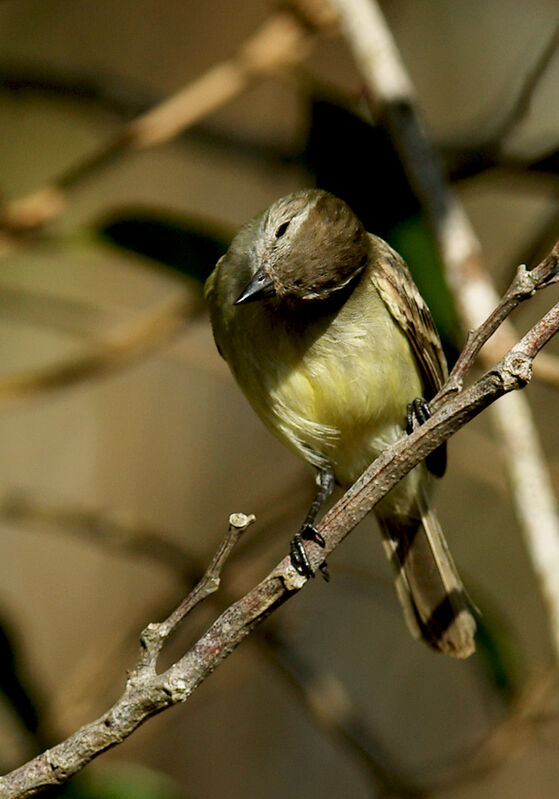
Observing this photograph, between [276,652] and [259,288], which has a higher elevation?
[259,288]

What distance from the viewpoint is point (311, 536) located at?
2.27 meters

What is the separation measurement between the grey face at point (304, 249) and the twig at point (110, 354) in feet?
3.03

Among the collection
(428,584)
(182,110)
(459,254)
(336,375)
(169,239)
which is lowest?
(428,584)

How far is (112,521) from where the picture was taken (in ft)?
12.0

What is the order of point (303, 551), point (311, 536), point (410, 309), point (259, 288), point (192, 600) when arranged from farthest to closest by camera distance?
point (410, 309) < point (259, 288) < point (311, 536) < point (303, 551) < point (192, 600)

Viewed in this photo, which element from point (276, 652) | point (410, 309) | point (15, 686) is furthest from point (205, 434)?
point (410, 309)

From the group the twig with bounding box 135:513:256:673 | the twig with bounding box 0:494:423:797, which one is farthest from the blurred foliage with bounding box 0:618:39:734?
the twig with bounding box 135:513:256:673

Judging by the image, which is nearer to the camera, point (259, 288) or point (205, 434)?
point (259, 288)

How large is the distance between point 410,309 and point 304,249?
1.33ft

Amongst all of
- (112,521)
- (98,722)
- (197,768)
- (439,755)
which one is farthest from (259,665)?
(98,722)

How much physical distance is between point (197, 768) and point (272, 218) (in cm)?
361

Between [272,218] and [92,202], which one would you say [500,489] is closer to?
[272,218]

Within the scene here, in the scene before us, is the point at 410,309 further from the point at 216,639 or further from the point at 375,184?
the point at 216,639

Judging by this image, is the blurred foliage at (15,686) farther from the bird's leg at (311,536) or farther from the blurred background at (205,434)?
the blurred background at (205,434)
